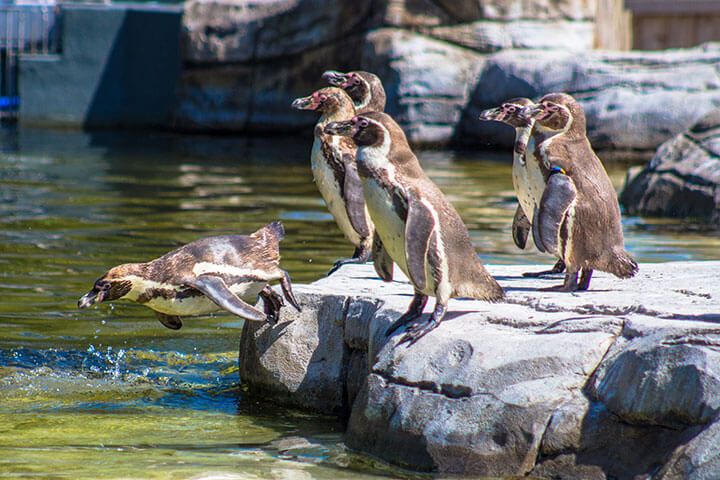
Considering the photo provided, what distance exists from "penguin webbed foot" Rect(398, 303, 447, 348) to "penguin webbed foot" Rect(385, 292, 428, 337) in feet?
0.24

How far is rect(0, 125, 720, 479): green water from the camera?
4285 millimetres

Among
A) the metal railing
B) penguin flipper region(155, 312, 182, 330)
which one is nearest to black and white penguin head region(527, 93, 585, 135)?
penguin flipper region(155, 312, 182, 330)

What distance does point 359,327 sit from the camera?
4.87 meters

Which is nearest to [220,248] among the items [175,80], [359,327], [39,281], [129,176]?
[359,327]

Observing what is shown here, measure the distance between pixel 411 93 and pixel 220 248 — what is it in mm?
11252

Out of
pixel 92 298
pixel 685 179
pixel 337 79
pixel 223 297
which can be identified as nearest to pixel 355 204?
pixel 337 79

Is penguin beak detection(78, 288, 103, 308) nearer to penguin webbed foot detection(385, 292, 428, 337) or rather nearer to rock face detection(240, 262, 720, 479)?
rock face detection(240, 262, 720, 479)

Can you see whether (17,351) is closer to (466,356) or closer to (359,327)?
(359,327)

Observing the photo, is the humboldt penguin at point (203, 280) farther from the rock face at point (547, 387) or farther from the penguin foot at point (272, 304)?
the rock face at point (547, 387)

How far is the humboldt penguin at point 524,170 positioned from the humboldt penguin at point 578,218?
125mm

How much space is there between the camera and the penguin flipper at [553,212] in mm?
5070

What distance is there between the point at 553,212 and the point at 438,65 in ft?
38.7

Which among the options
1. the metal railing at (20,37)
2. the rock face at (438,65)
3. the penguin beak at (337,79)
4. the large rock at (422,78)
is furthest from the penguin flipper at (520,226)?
the metal railing at (20,37)

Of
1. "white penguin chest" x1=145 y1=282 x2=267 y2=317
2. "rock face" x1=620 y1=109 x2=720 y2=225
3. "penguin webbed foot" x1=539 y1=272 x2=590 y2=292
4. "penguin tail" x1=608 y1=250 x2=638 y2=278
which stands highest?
A: "penguin tail" x1=608 y1=250 x2=638 y2=278
